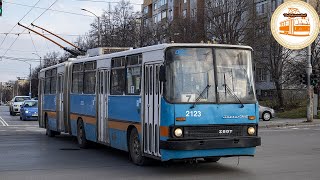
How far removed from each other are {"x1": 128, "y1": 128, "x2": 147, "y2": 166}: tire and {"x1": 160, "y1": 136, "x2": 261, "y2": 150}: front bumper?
1638 mm

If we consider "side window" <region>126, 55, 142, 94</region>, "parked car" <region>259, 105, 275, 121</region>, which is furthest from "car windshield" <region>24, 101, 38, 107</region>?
"side window" <region>126, 55, 142, 94</region>

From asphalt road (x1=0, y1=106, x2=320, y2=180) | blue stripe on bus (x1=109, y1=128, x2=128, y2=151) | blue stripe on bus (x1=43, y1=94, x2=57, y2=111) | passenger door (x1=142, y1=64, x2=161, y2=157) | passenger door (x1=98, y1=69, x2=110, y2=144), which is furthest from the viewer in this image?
blue stripe on bus (x1=43, y1=94, x2=57, y2=111)

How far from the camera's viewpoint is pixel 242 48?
11672mm

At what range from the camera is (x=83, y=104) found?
56.1 feet

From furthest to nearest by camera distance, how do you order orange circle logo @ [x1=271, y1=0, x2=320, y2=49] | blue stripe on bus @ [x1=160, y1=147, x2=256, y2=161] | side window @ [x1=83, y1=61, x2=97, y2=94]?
1. orange circle logo @ [x1=271, y1=0, x2=320, y2=49]
2. side window @ [x1=83, y1=61, x2=97, y2=94]
3. blue stripe on bus @ [x1=160, y1=147, x2=256, y2=161]

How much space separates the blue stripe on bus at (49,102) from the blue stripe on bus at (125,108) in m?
7.24

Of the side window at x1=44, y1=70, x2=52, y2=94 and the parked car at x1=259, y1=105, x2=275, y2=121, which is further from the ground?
the side window at x1=44, y1=70, x2=52, y2=94

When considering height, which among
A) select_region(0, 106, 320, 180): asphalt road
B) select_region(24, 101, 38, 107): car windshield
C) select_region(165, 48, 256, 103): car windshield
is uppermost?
select_region(165, 48, 256, 103): car windshield

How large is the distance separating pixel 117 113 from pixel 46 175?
3256mm

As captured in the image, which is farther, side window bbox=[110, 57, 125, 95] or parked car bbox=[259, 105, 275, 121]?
parked car bbox=[259, 105, 275, 121]

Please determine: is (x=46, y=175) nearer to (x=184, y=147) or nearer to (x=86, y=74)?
(x=184, y=147)

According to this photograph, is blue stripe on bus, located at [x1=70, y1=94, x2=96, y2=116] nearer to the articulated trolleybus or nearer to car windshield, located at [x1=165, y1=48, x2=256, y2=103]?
the articulated trolleybus

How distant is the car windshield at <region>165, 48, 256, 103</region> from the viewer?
11.0 metres

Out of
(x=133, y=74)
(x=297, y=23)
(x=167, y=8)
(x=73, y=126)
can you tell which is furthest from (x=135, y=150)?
(x=167, y=8)
